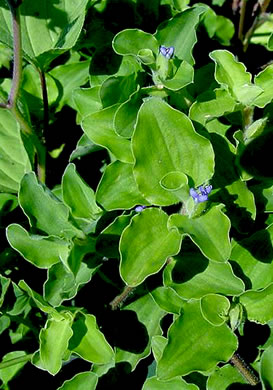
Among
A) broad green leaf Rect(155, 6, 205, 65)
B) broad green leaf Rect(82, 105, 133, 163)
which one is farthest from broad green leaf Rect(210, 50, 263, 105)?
broad green leaf Rect(82, 105, 133, 163)

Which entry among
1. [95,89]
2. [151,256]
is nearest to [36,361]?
[151,256]

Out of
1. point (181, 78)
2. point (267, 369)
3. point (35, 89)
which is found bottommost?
point (267, 369)

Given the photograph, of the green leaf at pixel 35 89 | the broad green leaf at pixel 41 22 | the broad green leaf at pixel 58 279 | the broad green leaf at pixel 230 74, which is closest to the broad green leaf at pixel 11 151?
the green leaf at pixel 35 89

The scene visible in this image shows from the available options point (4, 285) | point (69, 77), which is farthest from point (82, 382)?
point (69, 77)

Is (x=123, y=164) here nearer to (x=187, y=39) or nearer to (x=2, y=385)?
(x=187, y=39)

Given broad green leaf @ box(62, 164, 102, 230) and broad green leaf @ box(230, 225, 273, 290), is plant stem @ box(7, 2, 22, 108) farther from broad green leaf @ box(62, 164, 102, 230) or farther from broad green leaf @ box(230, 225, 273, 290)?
broad green leaf @ box(230, 225, 273, 290)

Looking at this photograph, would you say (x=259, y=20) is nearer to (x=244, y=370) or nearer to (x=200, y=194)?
(x=200, y=194)
